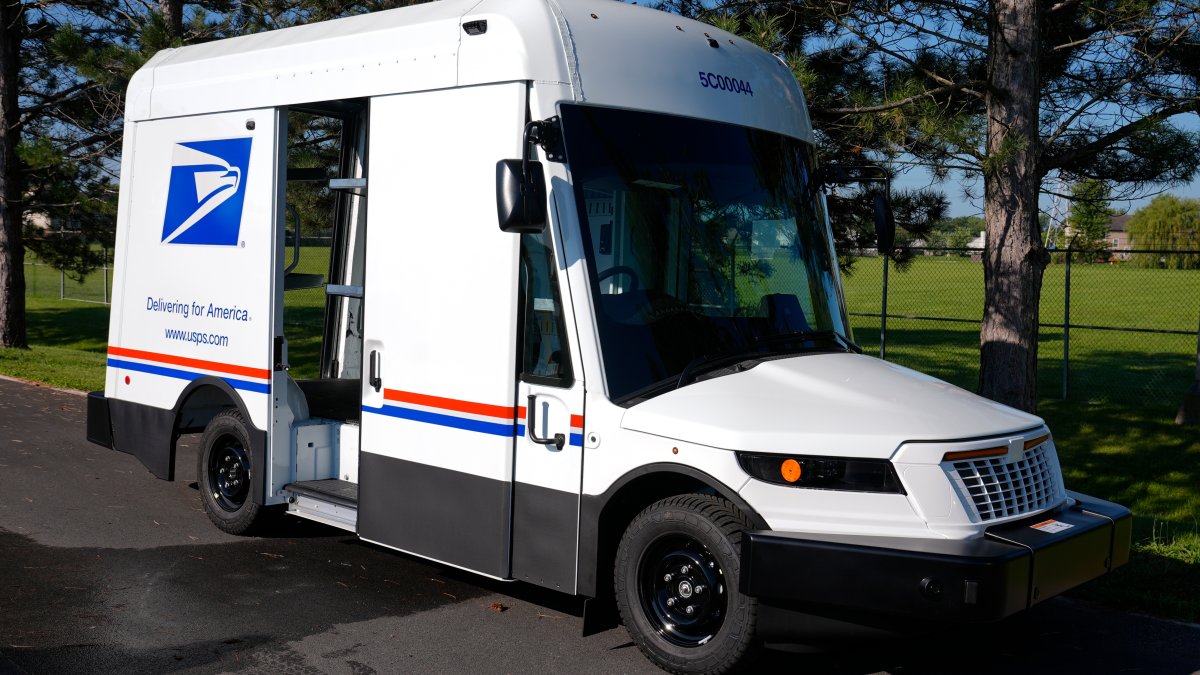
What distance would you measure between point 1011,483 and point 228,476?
4.91 m

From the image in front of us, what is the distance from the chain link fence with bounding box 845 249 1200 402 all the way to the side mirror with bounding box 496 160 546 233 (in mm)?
7200

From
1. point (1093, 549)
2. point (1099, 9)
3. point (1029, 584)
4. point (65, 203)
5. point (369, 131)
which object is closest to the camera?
point (1029, 584)

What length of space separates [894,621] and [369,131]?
3670mm

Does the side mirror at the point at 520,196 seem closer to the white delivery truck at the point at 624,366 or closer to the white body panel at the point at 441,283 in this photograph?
the white delivery truck at the point at 624,366

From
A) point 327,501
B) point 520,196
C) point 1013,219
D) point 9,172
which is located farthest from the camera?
point 9,172

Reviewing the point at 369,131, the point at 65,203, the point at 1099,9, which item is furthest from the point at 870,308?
the point at 369,131

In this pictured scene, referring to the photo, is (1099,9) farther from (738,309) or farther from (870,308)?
(870,308)

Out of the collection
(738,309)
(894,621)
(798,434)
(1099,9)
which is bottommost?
(894,621)

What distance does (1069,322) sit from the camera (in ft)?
65.9

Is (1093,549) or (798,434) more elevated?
(798,434)

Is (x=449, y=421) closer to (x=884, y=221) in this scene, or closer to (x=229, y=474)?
(x=229, y=474)

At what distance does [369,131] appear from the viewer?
6398 mm

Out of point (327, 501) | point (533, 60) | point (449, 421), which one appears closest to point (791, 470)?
point (449, 421)

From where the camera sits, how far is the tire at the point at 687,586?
4.89 metres
